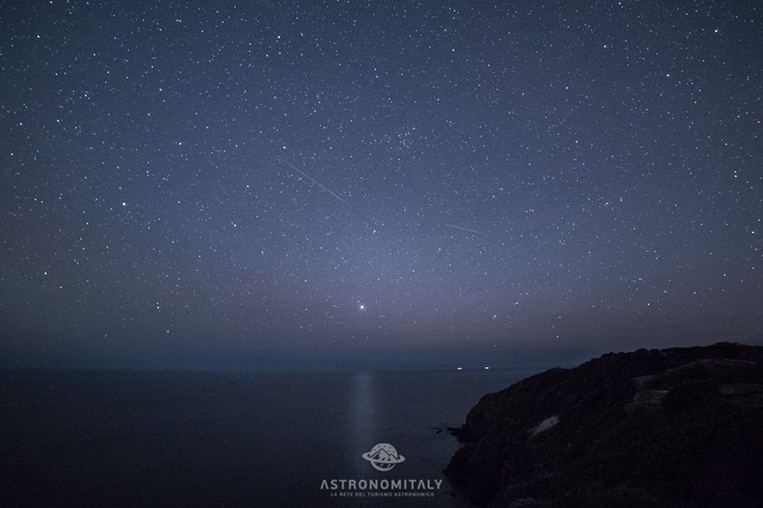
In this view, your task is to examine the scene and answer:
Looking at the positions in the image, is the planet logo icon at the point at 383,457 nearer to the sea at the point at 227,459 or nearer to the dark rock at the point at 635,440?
the sea at the point at 227,459

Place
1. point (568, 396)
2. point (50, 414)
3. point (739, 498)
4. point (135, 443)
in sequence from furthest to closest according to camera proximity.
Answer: point (50, 414) < point (135, 443) < point (568, 396) < point (739, 498)

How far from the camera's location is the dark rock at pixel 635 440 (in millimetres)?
11898

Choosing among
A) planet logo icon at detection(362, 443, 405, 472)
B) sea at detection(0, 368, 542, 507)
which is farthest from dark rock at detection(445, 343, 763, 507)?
planet logo icon at detection(362, 443, 405, 472)

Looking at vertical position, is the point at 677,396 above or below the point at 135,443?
above

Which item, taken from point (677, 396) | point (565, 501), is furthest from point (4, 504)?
point (677, 396)

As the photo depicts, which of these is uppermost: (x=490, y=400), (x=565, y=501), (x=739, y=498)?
(x=739, y=498)

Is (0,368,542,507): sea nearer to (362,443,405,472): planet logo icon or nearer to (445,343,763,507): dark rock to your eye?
(362,443,405,472): planet logo icon

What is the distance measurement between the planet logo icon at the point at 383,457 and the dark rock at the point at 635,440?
26.2 feet

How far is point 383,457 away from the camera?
4231 centimetres

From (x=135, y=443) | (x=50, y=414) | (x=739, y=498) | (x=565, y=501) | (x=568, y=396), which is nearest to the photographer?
(x=739, y=498)

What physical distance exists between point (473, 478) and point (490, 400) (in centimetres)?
1888

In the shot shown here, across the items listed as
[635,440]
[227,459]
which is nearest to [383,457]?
[227,459]

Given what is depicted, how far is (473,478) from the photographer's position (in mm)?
27328

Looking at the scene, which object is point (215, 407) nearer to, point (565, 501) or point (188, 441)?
point (188, 441)
